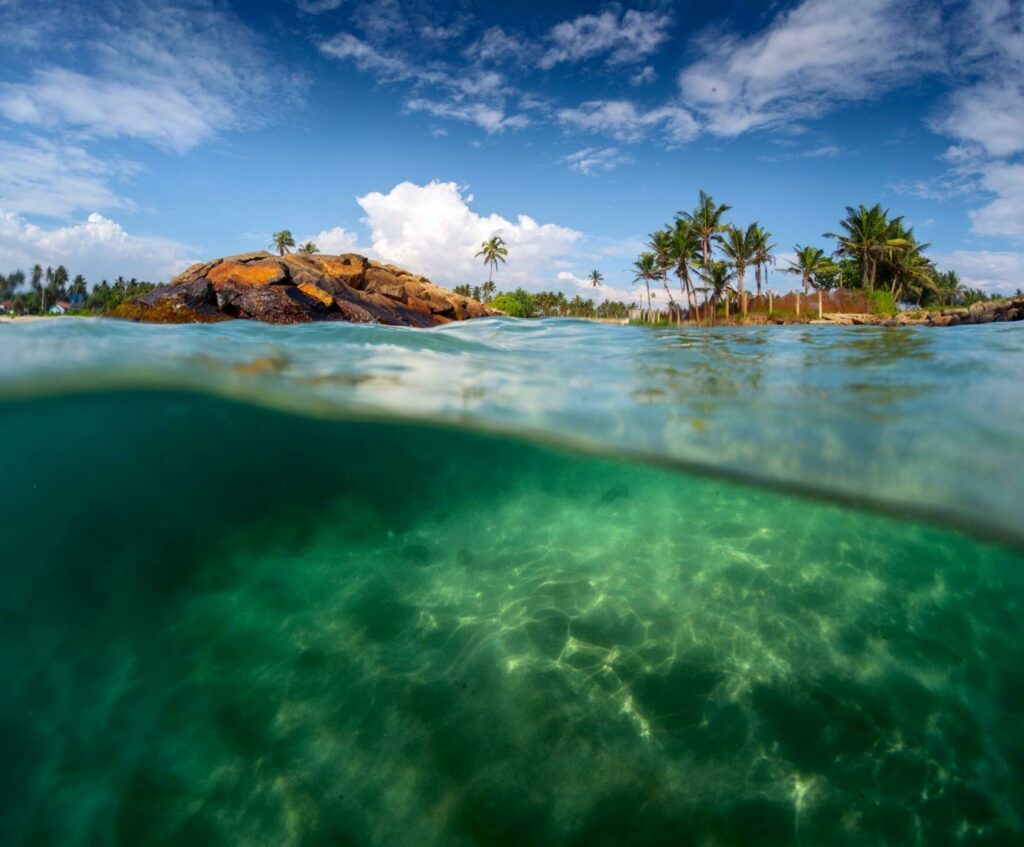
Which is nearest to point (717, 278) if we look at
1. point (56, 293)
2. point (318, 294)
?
point (318, 294)

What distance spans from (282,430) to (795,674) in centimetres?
930

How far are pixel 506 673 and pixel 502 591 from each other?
122 cm

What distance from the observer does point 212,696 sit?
188 inches

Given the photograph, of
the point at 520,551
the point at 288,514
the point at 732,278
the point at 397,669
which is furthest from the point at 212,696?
the point at 732,278

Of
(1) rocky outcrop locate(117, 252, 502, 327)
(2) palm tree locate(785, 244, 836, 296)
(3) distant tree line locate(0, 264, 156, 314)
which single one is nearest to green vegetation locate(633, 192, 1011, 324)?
(2) palm tree locate(785, 244, 836, 296)

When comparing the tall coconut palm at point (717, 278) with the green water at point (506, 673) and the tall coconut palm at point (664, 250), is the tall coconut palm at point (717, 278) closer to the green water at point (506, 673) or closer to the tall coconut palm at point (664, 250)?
the tall coconut palm at point (664, 250)

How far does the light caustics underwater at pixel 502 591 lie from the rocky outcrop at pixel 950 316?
28553mm

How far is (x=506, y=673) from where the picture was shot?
5113 millimetres

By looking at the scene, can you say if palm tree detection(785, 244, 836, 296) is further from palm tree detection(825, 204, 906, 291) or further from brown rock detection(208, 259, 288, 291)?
brown rock detection(208, 259, 288, 291)

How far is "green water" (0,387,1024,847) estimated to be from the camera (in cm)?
406

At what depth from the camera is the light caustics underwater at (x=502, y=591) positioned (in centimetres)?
416

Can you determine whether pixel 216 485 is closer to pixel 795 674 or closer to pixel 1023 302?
pixel 795 674

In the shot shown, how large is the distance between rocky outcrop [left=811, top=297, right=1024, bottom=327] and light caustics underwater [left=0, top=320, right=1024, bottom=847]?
28.6 m

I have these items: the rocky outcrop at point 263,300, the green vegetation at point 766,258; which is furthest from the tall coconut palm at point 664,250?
the rocky outcrop at point 263,300
